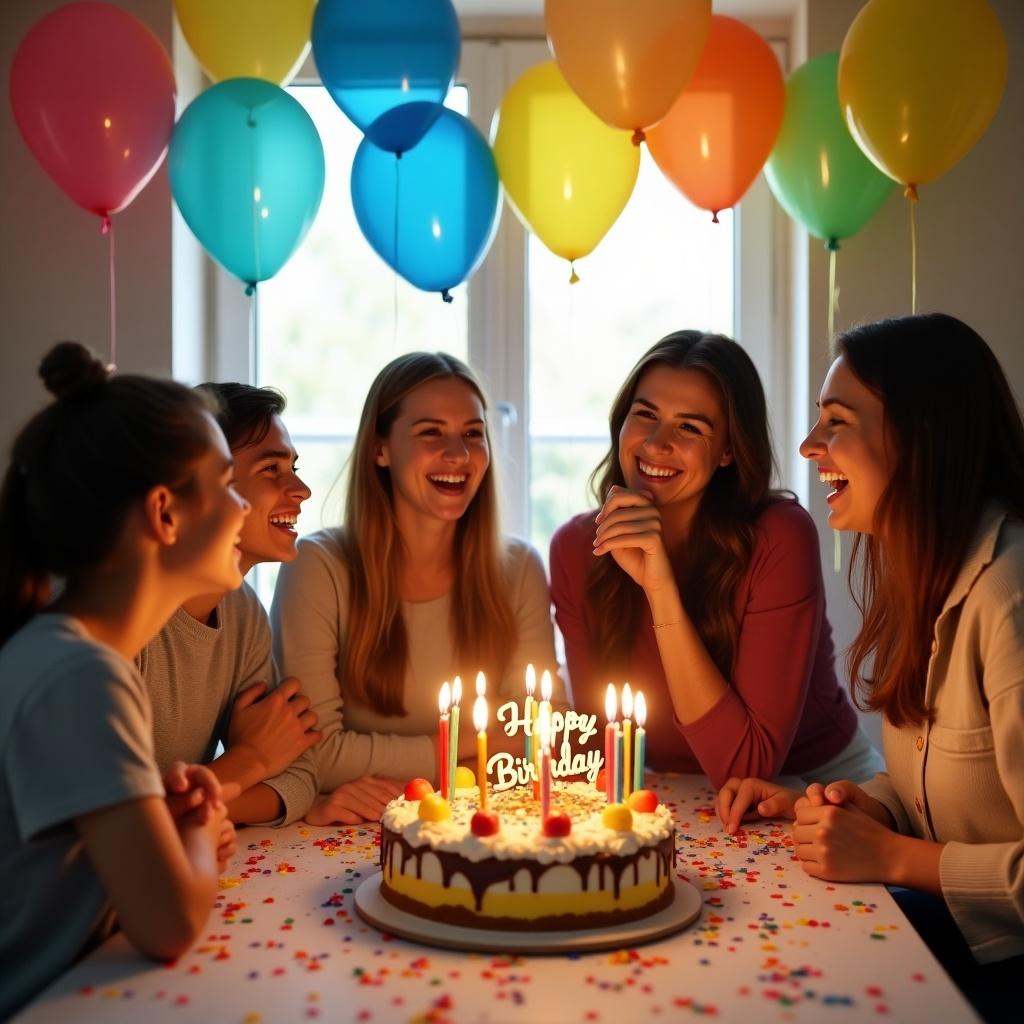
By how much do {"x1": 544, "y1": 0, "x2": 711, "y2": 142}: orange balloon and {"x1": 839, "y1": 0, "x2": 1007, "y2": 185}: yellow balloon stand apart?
0.41 metres

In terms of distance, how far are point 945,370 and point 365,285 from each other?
2.27 meters

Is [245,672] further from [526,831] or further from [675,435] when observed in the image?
[675,435]

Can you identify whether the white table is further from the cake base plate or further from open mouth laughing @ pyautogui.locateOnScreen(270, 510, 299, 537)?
open mouth laughing @ pyautogui.locateOnScreen(270, 510, 299, 537)

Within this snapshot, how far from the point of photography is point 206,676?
225 cm

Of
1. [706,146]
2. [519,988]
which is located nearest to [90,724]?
[519,988]

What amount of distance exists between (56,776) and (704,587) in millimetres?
1477

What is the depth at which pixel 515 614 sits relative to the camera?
269 centimetres

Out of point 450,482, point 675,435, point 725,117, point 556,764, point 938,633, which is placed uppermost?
point 725,117

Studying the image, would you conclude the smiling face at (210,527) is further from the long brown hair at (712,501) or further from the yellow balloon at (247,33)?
the yellow balloon at (247,33)

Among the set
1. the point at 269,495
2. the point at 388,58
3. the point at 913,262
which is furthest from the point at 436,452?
the point at 913,262

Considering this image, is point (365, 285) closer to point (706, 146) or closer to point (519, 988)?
point (706, 146)

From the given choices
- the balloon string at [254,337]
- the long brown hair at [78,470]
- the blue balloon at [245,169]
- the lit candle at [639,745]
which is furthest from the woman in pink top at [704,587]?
the balloon string at [254,337]

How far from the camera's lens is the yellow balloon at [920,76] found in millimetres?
2789

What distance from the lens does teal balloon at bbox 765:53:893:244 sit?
309cm
